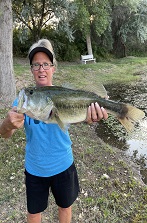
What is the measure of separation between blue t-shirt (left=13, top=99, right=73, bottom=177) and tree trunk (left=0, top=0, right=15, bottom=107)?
5427 mm

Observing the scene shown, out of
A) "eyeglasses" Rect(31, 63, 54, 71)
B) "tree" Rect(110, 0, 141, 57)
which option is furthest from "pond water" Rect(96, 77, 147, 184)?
"tree" Rect(110, 0, 141, 57)

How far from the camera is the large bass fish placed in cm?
209

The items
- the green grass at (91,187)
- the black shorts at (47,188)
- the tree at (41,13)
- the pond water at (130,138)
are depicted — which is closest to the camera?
the black shorts at (47,188)

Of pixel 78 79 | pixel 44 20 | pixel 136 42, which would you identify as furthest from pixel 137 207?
pixel 136 42

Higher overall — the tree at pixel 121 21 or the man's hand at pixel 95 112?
the tree at pixel 121 21

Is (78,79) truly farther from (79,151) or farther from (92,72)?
(79,151)

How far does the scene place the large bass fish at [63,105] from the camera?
209 centimetres

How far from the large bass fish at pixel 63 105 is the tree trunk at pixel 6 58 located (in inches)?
227

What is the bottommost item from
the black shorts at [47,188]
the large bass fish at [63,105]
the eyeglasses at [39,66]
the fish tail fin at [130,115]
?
the black shorts at [47,188]

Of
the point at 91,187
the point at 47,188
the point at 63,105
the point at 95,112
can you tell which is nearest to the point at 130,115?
the point at 95,112

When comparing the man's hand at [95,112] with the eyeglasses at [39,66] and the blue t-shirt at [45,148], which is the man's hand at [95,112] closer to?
the blue t-shirt at [45,148]

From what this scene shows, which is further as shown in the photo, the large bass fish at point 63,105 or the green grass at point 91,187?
the green grass at point 91,187

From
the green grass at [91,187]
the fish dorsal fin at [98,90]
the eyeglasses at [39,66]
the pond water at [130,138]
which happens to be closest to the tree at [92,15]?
the pond water at [130,138]

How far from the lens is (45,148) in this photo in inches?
98.8
